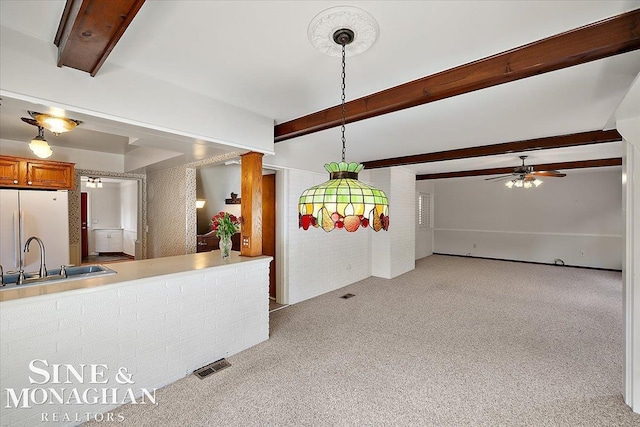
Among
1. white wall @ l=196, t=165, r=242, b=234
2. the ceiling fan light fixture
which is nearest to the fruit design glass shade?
the ceiling fan light fixture

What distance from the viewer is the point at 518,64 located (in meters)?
1.72

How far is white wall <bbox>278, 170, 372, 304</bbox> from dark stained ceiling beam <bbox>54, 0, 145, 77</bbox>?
9.04 feet

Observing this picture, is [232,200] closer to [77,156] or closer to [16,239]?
[77,156]

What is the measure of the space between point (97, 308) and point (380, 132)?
3.39 m

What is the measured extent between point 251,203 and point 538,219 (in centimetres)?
840

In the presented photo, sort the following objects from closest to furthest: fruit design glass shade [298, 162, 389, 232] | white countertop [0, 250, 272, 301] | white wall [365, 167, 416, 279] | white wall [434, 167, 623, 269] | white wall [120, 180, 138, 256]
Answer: fruit design glass shade [298, 162, 389, 232], white countertop [0, 250, 272, 301], white wall [365, 167, 416, 279], white wall [434, 167, 623, 269], white wall [120, 180, 138, 256]

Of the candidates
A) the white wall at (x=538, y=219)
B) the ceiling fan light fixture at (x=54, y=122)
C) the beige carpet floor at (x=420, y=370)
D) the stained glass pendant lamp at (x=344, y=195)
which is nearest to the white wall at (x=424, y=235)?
the white wall at (x=538, y=219)

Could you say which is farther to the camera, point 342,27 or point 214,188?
point 214,188

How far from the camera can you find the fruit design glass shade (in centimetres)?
137

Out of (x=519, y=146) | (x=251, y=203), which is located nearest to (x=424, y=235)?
(x=519, y=146)

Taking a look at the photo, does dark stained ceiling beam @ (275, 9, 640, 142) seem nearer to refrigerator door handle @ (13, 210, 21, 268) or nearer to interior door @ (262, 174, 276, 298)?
interior door @ (262, 174, 276, 298)

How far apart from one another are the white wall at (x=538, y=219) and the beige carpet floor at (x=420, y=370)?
3.51m

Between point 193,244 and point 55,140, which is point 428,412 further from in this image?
point 55,140

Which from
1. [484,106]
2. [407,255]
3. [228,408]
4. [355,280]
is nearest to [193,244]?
[228,408]
